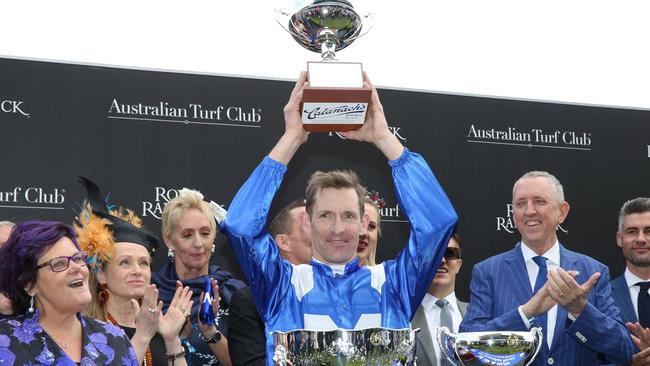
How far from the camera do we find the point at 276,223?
4418 millimetres

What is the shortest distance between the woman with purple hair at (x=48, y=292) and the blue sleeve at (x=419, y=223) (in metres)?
0.96

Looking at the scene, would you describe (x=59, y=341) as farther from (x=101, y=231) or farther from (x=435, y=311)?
(x=435, y=311)

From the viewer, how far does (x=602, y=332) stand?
3631mm

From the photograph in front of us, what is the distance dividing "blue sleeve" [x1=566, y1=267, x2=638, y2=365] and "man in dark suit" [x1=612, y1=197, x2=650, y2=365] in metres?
0.61

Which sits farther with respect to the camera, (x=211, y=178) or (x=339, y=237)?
(x=211, y=178)

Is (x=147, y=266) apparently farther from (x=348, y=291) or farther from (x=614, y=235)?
(x=614, y=235)

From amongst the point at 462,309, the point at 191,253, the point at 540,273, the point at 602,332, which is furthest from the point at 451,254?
the point at 191,253

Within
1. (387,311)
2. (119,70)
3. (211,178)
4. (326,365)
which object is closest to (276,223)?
(211,178)

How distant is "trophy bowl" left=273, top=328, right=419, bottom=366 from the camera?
103 inches

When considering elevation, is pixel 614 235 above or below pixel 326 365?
above

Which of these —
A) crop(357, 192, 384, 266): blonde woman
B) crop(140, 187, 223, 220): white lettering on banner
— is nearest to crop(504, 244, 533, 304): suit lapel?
crop(357, 192, 384, 266): blonde woman

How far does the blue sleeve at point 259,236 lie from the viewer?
2.97 meters

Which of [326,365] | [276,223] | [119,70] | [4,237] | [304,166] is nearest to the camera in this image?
[326,365]

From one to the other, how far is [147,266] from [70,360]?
1.08 metres
